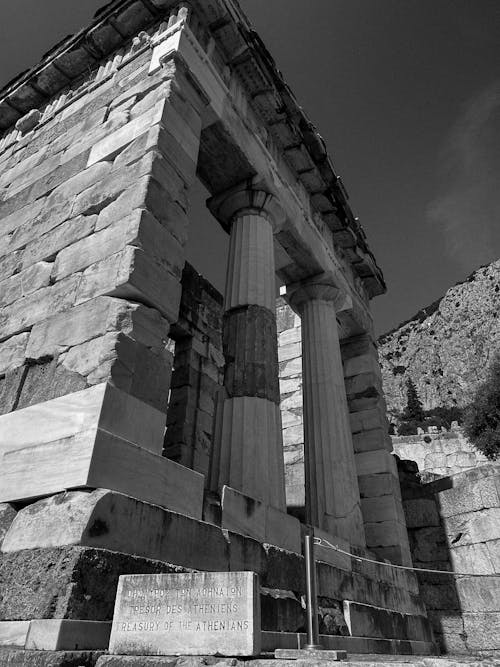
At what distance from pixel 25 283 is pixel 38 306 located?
603mm

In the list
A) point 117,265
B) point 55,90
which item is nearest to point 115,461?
point 117,265

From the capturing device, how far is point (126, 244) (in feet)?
14.5

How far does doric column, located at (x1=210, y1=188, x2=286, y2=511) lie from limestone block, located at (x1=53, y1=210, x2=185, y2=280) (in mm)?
1886

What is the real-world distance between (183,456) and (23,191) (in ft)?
15.7

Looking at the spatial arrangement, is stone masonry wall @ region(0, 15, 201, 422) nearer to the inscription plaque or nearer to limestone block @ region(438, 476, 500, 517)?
the inscription plaque

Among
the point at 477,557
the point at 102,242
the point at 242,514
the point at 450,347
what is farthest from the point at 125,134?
the point at 450,347

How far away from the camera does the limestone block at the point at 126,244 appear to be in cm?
449

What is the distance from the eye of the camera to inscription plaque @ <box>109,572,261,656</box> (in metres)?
2.35

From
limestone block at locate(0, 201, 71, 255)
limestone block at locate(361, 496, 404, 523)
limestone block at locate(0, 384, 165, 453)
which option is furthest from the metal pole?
limestone block at locate(361, 496, 404, 523)

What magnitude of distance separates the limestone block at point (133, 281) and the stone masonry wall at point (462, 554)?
640cm

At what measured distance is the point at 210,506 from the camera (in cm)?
423

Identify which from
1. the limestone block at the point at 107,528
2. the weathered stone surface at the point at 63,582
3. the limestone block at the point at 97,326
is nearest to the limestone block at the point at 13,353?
the limestone block at the point at 97,326

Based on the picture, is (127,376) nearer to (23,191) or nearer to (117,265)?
(117,265)

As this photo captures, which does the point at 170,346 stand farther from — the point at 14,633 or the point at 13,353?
the point at 14,633
